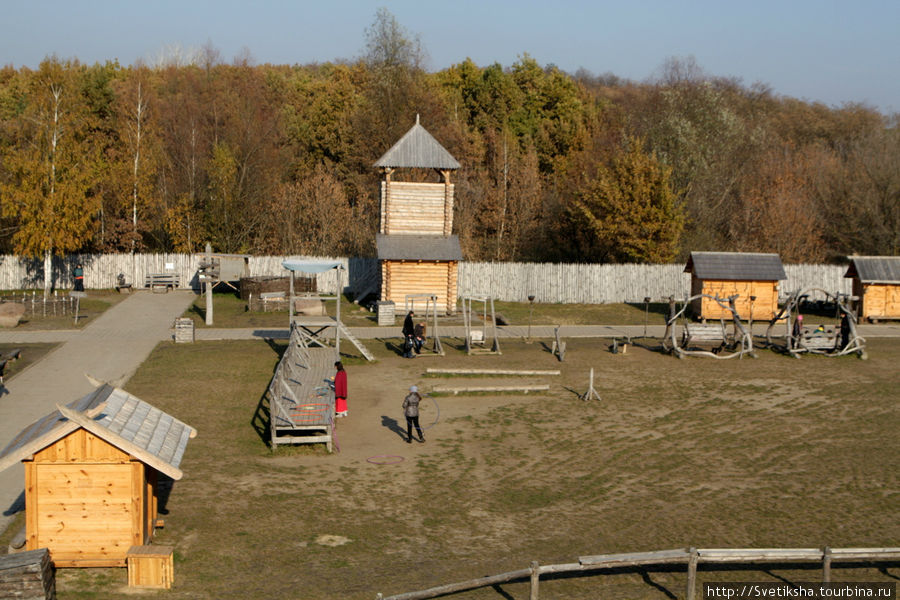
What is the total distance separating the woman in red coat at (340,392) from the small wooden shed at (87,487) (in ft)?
27.0

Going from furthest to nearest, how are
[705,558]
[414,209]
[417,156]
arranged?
[414,209], [417,156], [705,558]

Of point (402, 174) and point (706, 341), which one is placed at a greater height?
point (402, 174)

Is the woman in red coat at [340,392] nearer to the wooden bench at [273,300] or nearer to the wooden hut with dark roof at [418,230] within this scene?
the wooden hut with dark roof at [418,230]

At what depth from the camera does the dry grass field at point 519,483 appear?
41.1 feet

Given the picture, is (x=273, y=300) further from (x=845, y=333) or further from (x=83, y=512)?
(x=83, y=512)

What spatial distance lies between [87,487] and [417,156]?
28923mm

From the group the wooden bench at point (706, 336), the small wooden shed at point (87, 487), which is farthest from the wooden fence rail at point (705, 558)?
the wooden bench at point (706, 336)

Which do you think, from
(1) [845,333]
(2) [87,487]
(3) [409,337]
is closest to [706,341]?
(1) [845,333]

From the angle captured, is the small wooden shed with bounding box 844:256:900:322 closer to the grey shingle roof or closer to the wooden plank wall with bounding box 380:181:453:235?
the grey shingle roof

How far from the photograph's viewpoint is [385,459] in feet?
59.0

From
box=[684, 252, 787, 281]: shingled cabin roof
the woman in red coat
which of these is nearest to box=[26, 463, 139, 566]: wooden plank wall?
the woman in red coat

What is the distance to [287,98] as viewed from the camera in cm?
7538

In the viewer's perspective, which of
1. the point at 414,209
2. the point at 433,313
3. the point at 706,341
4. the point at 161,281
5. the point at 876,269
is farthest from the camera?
the point at 161,281

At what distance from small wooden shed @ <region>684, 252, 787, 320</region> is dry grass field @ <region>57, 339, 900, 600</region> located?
1193 cm
